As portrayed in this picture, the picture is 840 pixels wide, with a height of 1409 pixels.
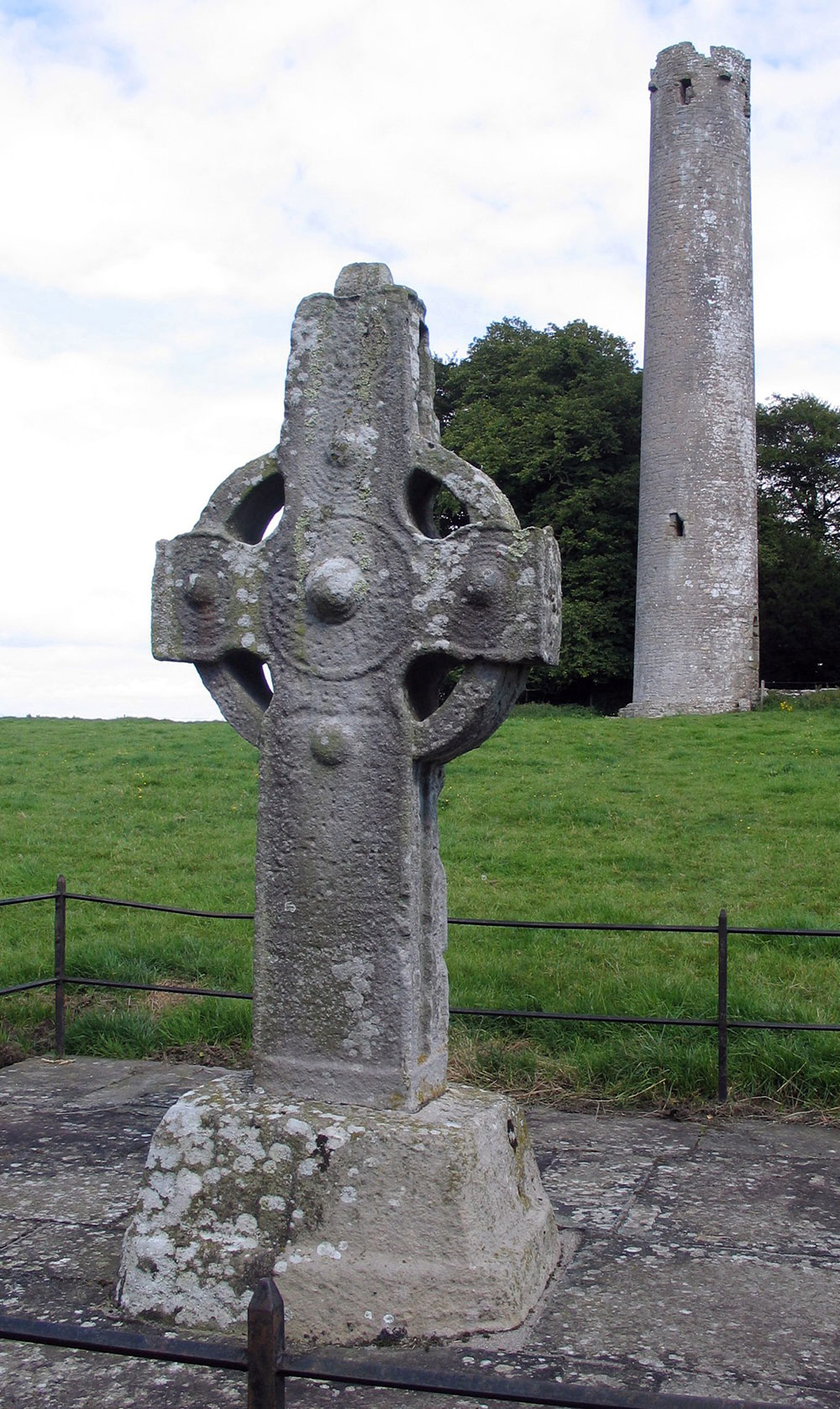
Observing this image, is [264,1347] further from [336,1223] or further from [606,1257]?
[606,1257]

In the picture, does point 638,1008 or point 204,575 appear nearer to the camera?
point 204,575

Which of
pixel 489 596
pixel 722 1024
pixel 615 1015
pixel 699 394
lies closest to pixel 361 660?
pixel 489 596

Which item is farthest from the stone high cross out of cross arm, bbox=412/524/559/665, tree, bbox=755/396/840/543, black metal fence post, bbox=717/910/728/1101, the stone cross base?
tree, bbox=755/396/840/543

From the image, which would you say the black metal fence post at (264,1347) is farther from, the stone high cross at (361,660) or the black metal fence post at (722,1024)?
the black metal fence post at (722,1024)

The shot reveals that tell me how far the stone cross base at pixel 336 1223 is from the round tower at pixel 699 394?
91.1ft

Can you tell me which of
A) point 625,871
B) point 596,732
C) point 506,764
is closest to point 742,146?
point 596,732

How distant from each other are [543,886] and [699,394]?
22.3m

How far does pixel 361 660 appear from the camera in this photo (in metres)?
3.94

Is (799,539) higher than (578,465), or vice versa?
(578,465)

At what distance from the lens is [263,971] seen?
396 cm

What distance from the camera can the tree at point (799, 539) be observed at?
125ft

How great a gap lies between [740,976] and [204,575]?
208 inches

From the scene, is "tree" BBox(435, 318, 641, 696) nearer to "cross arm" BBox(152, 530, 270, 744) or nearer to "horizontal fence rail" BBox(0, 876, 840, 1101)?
"horizontal fence rail" BBox(0, 876, 840, 1101)

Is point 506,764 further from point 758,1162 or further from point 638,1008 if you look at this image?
point 758,1162
